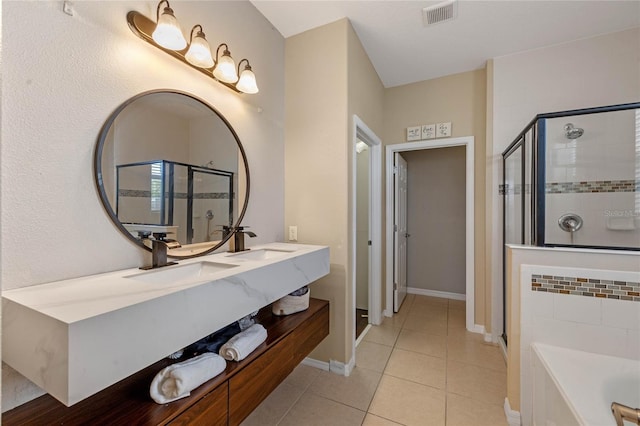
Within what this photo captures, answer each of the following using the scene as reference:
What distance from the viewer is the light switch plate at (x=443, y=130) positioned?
2.92m

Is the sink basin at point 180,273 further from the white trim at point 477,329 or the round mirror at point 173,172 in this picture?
the white trim at point 477,329

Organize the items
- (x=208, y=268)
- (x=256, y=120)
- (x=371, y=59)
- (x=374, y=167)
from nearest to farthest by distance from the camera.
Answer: (x=208, y=268), (x=256, y=120), (x=371, y=59), (x=374, y=167)

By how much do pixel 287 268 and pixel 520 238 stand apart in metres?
1.98

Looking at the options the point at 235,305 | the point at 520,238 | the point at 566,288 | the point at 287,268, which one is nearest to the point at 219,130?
the point at 287,268

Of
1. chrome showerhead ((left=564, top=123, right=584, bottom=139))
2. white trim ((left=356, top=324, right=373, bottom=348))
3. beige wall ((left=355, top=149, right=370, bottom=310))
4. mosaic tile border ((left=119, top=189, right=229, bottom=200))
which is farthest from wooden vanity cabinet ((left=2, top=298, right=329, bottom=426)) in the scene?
chrome showerhead ((left=564, top=123, right=584, bottom=139))

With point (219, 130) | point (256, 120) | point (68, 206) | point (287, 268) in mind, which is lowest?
point (287, 268)

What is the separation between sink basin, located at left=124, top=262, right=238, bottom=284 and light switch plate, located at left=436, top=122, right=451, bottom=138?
2.64 m

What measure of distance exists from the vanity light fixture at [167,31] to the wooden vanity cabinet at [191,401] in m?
1.47

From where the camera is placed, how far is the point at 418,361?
2.25 m

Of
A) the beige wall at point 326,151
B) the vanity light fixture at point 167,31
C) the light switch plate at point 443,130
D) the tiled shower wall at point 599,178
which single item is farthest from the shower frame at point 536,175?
the vanity light fixture at point 167,31

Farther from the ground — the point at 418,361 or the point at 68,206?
the point at 68,206

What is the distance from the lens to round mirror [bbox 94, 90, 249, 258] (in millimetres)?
1198

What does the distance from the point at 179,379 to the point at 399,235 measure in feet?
9.40

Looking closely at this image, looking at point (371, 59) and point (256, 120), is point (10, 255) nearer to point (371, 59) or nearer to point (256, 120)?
point (256, 120)
